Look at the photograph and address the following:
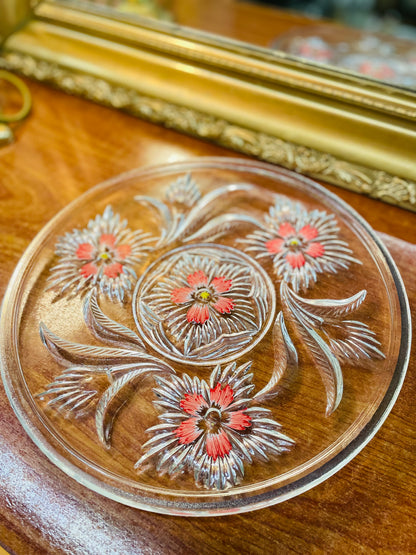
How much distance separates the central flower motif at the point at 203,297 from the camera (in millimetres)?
446

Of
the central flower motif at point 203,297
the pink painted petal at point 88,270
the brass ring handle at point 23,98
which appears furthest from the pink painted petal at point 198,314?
the brass ring handle at point 23,98

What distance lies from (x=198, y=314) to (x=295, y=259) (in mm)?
109

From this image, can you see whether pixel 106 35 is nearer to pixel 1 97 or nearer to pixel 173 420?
pixel 1 97

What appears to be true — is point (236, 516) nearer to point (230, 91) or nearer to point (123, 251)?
point (123, 251)

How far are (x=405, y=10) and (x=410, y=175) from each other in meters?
0.46

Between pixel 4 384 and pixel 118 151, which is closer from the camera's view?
pixel 4 384

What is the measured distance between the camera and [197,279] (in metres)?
0.47

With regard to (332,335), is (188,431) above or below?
below

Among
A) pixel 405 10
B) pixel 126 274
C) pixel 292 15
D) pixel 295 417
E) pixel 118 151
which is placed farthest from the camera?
pixel 405 10

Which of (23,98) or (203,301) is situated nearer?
(203,301)

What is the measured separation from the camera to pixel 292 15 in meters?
0.70

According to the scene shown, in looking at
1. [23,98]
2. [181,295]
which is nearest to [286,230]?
[181,295]

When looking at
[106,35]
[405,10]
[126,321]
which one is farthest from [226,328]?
[405,10]

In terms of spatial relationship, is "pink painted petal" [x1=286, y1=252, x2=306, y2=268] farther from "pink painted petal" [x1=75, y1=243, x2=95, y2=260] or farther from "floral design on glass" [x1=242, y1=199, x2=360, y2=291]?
"pink painted petal" [x1=75, y1=243, x2=95, y2=260]
